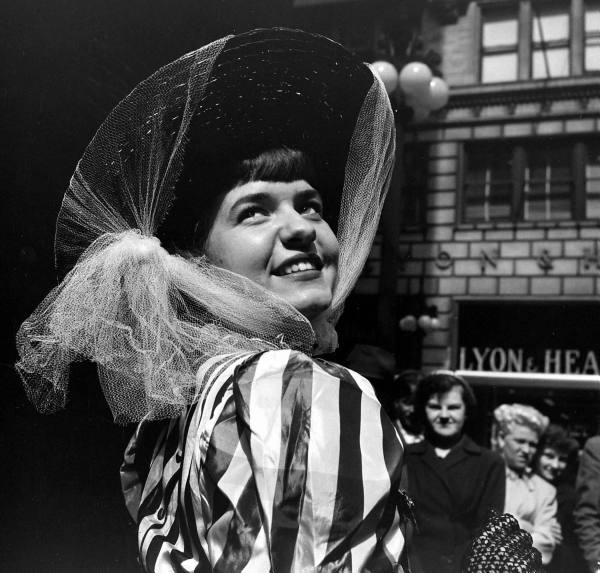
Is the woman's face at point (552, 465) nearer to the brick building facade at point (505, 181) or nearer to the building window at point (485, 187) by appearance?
the brick building facade at point (505, 181)

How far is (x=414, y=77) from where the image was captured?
2.21 m

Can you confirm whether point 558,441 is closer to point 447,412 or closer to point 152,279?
point 447,412

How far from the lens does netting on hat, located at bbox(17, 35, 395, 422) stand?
0.76m

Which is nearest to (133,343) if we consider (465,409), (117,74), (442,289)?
(117,74)

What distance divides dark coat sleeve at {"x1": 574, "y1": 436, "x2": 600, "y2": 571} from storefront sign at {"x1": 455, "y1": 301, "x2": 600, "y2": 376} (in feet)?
1.09

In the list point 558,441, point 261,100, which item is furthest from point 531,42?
point 261,100

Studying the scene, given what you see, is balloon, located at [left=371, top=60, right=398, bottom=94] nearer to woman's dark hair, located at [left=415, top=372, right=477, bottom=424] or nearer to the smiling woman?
woman's dark hair, located at [left=415, top=372, right=477, bottom=424]

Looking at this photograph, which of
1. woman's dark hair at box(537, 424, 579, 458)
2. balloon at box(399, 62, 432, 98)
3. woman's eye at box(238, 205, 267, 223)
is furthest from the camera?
woman's dark hair at box(537, 424, 579, 458)

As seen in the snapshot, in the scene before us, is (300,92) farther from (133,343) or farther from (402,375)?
(402,375)

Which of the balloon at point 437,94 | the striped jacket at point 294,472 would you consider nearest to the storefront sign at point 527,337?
the balloon at point 437,94

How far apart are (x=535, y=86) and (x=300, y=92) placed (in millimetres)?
1804

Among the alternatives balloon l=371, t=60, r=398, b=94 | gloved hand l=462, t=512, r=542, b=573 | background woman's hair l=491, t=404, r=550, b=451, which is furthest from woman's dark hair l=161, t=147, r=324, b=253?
background woman's hair l=491, t=404, r=550, b=451

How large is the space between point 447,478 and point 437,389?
1.17 ft

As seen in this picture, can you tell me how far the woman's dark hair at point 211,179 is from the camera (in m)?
0.82
